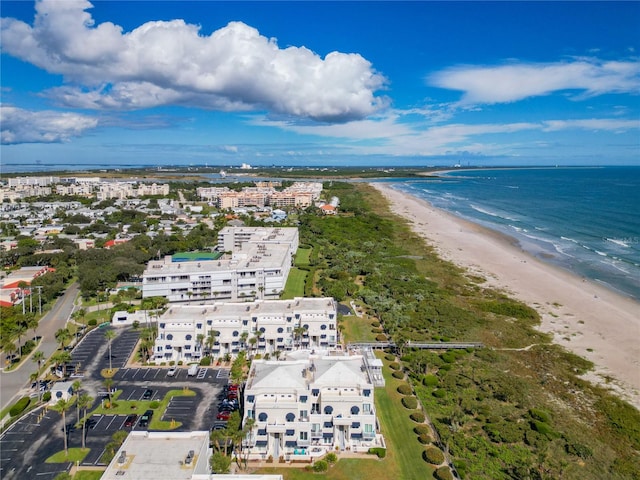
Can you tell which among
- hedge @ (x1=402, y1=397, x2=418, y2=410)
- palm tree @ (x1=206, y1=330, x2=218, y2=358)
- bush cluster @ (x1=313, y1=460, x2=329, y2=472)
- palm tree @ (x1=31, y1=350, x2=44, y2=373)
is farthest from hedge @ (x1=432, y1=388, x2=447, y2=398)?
palm tree @ (x1=31, y1=350, x2=44, y2=373)

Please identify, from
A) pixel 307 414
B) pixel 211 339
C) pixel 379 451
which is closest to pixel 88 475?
pixel 307 414

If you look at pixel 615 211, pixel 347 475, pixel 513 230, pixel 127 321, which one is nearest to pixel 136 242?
pixel 127 321

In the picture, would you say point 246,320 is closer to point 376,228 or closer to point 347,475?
point 347,475

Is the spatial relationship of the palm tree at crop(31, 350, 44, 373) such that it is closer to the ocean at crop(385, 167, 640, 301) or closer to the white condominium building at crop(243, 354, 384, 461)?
the white condominium building at crop(243, 354, 384, 461)

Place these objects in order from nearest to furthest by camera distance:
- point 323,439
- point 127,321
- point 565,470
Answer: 1. point 565,470
2. point 323,439
3. point 127,321

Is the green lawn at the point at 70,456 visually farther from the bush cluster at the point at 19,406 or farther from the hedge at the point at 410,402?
the hedge at the point at 410,402

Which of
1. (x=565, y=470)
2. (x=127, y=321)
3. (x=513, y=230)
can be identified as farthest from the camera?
(x=513, y=230)

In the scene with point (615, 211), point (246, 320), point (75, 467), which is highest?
point (615, 211)

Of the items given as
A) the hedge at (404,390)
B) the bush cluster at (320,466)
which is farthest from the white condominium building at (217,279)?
the bush cluster at (320,466)

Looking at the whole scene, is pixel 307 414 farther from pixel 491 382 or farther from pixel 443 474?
pixel 491 382
